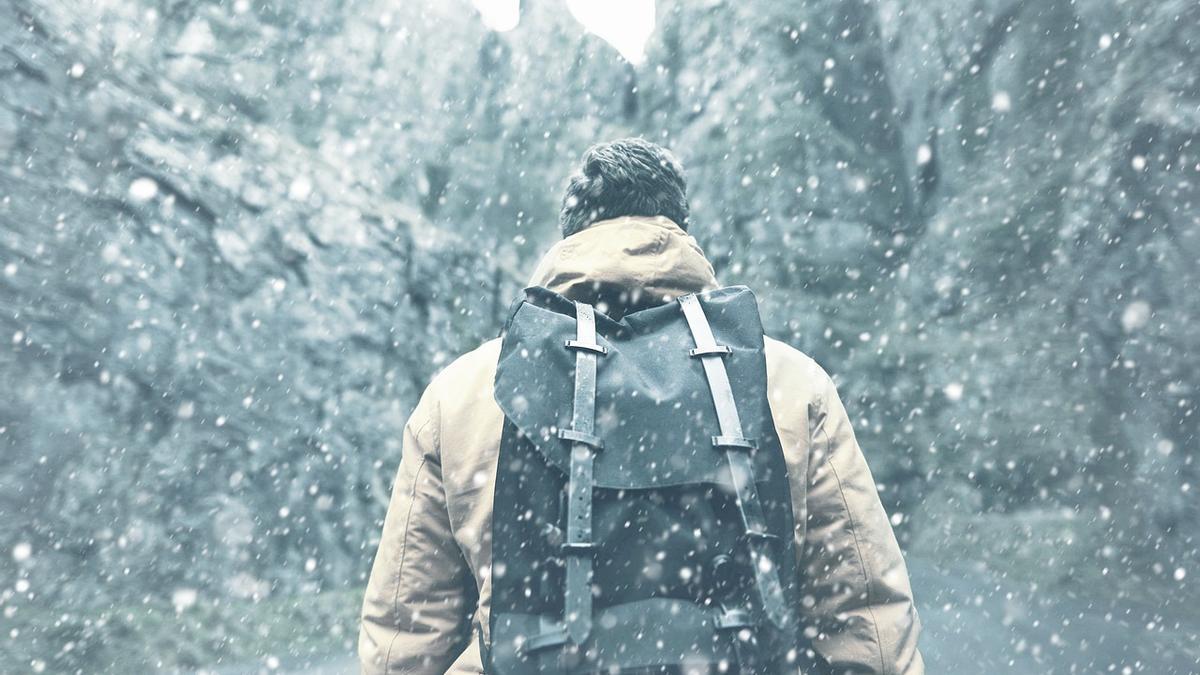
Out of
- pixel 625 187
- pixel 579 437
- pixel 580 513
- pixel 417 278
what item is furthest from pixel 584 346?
pixel 417 278

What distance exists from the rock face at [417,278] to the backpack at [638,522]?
511cm

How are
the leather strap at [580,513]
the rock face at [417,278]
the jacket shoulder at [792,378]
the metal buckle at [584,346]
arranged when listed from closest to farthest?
the leather strap at [580,513] → the metal buckle at [584,346] → the jacket shoulder at [792,378] → the rock face at [417,278]

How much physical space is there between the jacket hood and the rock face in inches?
→ 204

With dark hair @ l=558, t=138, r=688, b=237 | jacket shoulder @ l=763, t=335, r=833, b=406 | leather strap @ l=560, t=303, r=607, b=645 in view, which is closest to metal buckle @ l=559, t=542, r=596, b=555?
leather strap @ l=560, t=303, r=607, b=645

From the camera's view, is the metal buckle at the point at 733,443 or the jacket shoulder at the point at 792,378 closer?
the metal buckle at the point at 733,443

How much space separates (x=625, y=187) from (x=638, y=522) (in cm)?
94

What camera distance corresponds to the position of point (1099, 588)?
19.9 feet

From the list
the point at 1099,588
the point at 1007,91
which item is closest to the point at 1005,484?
the point at 1099,588

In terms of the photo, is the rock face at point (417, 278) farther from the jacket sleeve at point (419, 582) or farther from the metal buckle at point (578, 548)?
the metal buckle at point (578, 548)

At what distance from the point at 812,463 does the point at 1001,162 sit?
868 cm

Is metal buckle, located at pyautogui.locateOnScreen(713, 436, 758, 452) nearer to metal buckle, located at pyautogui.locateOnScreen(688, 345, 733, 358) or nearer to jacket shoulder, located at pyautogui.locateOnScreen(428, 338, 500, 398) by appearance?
metal buckle, located at pyautogui.locateOnScreen(688, 345, 733, 358)

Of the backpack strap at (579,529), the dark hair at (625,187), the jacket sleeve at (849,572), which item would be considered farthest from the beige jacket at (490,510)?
the backpack strap at (579,529)

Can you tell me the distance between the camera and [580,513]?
126 cm

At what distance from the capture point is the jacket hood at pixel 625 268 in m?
1.56
